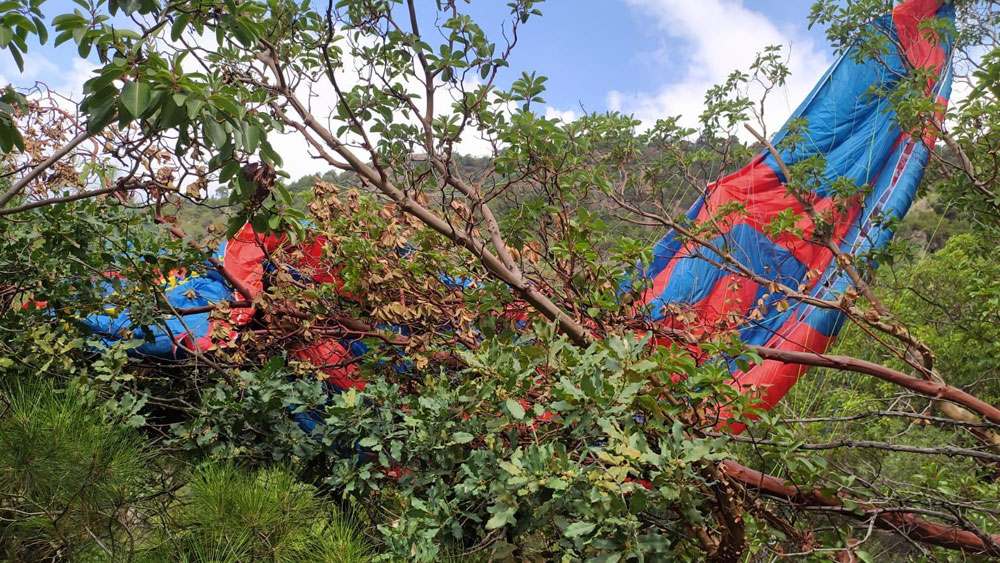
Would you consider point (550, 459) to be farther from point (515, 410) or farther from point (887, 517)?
point (887, 517)

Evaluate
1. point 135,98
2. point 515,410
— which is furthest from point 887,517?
point 135,98

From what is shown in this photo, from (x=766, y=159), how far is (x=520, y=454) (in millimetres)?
3475

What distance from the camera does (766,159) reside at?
14.2 feet

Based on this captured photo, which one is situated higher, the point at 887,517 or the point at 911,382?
the point at 911,382

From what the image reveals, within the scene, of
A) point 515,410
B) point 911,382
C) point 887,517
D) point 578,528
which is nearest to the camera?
point 578,528

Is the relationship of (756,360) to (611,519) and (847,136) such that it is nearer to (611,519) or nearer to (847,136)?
(611,519)

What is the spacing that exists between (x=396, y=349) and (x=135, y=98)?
151cm

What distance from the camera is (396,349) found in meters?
2.62

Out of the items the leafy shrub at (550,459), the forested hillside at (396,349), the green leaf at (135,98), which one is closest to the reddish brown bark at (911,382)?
the forested hillside at (396,349)

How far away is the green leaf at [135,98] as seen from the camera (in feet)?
4.18

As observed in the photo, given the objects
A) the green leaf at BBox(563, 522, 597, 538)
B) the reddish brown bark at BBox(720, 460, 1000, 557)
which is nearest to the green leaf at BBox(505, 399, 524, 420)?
the green leaf at BBox(563, 522, 597, 538)

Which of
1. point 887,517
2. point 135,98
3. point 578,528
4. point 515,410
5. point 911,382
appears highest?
point 135,98

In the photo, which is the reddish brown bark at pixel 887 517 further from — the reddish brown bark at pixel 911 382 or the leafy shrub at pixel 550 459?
the reddish brown bark at pixel 911 382

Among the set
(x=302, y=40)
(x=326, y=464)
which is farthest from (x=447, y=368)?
(x=302, y=40)
